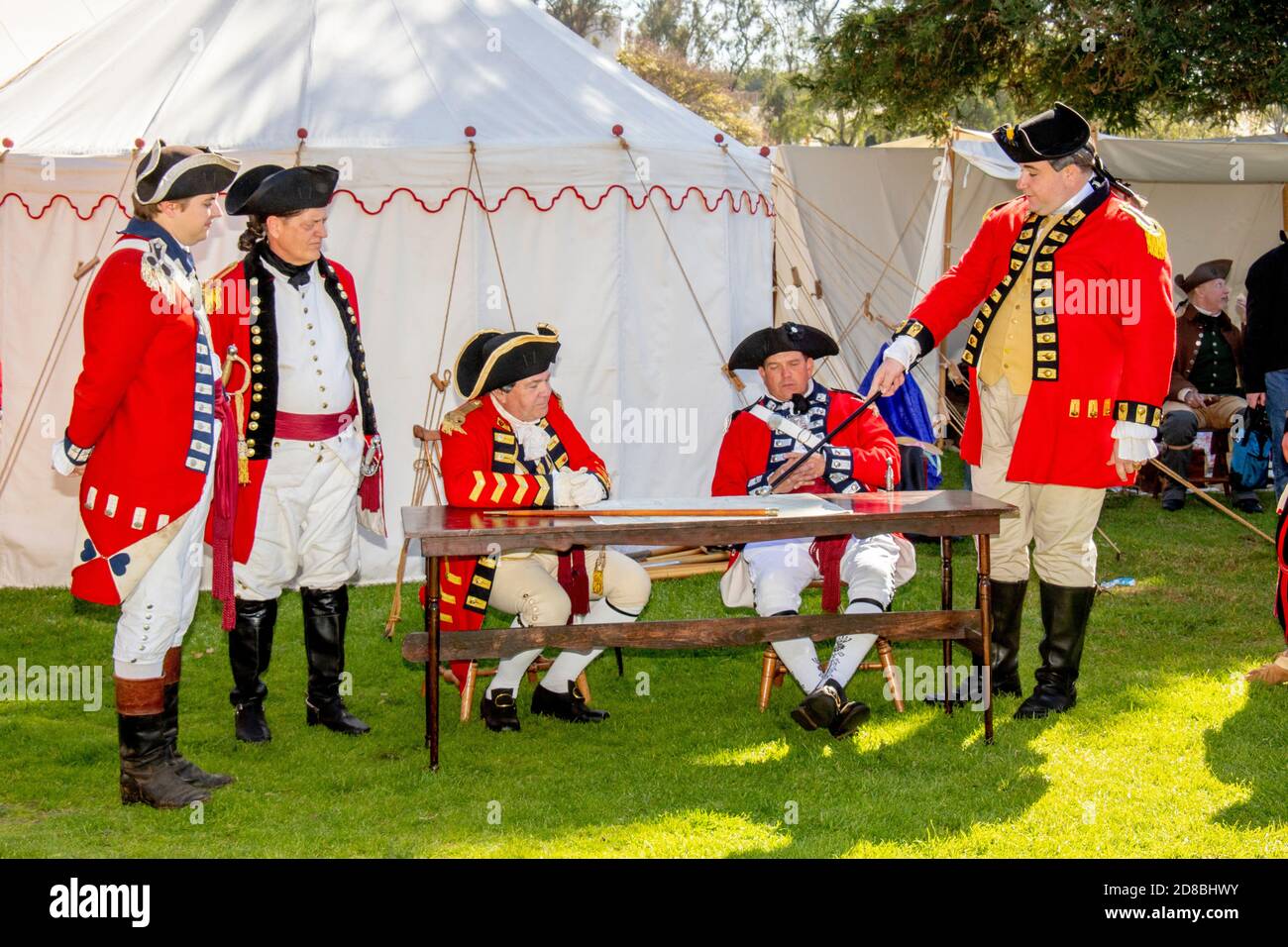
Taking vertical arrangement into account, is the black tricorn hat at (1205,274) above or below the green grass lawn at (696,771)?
above

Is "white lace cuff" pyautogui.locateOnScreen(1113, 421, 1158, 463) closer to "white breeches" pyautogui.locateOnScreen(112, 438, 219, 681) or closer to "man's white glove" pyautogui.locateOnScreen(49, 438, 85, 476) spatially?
"white breeches" pyautogui.locateOnScreen(112, 438, 219, 681)

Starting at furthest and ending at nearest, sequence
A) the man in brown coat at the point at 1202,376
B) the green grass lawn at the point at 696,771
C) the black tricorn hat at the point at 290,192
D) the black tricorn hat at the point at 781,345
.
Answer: the man in brown coat at the point at 1202,376 < the black tricorn hat at the point at 781,345 < the black tricorn hat at the point at 290,192 < the green grass lawn at the point at 696,771

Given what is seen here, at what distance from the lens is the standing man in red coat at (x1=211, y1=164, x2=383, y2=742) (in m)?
4.60

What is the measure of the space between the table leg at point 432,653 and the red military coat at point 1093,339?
2041 mm

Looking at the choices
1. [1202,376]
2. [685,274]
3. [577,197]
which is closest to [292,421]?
[577,197]

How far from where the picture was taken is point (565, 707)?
5.16m

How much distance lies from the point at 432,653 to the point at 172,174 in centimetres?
165

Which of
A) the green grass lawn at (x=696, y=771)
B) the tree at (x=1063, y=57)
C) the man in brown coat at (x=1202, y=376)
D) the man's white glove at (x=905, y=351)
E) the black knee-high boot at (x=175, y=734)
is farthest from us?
the tree at (x=1063, y=57)

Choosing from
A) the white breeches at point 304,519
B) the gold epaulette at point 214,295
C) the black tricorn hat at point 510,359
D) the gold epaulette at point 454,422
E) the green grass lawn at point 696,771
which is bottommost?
the green grass lawn at point 696,771

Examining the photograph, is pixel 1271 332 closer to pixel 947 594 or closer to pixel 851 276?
pixel 851 276

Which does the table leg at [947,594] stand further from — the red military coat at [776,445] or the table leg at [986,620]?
the red military coat at [776,445]

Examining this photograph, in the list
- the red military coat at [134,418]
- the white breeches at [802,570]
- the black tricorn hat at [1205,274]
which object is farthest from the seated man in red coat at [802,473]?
the black tricorn hat at [1205,274]

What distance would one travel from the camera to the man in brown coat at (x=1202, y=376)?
952cm
